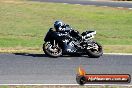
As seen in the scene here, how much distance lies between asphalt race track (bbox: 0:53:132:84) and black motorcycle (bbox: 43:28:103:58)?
221mm

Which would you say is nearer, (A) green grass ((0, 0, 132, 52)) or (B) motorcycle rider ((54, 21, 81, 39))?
(B) motorcycle rider ((54, 21, 81, 39))

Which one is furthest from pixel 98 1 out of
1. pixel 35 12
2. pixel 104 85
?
pixel 104 85

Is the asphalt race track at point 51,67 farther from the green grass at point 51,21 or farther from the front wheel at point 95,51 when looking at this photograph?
the green grass at point 51,21

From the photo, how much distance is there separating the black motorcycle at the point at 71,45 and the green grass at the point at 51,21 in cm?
492

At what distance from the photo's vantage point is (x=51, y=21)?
37.1m

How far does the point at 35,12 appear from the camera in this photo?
41375 mm

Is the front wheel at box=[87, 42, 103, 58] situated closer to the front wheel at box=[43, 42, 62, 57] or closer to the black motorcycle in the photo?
the black motorcycle

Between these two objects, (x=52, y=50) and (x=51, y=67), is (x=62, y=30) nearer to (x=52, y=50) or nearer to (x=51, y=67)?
(x=52, y=50)

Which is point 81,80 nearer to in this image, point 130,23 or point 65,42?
point 65,42

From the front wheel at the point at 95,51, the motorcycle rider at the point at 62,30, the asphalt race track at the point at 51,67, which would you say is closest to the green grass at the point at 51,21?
the motorcycle rider at the point at 62,30

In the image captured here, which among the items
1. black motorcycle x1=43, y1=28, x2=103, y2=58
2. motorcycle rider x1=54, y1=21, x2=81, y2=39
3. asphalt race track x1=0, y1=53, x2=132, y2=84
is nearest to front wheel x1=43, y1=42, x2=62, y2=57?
black motorcycle x1=43, y1=28, x2=103, y2=58

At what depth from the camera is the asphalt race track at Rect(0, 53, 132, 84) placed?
629 inches

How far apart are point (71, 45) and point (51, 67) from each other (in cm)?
285

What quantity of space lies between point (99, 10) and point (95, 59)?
24.3 m
